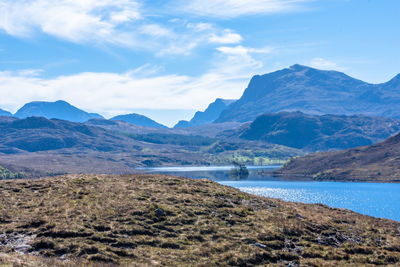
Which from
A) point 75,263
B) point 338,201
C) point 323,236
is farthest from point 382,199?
point 75,263

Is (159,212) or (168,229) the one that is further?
(159,212)

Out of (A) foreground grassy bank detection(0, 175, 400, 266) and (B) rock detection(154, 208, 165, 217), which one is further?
(B) rock detection(154, 208, 165, 217)

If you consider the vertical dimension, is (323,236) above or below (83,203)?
below

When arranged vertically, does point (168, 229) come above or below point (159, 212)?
below

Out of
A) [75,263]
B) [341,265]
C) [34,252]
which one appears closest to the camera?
[75,263]

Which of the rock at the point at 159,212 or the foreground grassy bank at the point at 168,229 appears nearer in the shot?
the foreground grassy bank at the point at 168,229

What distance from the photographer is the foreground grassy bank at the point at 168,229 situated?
25125mm

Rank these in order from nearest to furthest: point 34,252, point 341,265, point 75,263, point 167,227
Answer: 1. point 75,263
2. point 34,252
3. point 341,265
4. point 167,227

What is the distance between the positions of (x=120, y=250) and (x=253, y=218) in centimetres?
1551

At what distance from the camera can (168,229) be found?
3088 cm

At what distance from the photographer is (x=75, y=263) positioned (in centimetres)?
2208

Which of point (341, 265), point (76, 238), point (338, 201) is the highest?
point (76, 238)

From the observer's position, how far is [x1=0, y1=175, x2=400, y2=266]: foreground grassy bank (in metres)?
25.1

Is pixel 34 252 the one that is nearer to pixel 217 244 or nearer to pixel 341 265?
pixel 217 244
